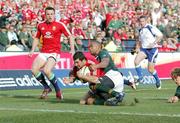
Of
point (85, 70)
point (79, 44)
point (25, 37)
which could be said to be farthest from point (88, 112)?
point (79, 44)

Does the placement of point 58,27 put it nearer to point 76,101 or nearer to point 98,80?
point 76,101

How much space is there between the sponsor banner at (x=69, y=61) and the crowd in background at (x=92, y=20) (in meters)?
0.71

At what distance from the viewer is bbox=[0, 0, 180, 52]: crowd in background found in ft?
90.7

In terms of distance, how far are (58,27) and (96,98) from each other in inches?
130

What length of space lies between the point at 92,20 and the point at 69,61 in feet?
22.0

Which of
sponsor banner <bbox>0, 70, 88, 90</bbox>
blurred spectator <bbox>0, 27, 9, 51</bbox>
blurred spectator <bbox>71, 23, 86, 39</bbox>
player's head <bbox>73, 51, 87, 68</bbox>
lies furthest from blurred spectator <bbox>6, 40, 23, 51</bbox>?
player's head <bbox>73, 51, 87, 68</bbox>

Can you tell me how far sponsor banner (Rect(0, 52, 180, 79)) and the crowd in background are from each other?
0.71m

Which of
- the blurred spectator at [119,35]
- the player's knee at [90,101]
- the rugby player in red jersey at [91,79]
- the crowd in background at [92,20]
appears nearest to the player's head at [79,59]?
the rugby player in red jersey at [91,79]

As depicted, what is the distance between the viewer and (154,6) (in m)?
39.3

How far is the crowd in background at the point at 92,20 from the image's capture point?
1089 inches

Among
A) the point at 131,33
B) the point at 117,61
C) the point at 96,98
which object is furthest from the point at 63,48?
the point at 96,98

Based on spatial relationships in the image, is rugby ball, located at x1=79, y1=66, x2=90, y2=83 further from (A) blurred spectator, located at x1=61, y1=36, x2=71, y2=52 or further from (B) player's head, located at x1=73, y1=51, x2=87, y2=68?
(A) blurred spectator, located at x1=61, y1=36, x2=71, y2=52

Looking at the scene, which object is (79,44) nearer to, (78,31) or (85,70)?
(78,31)

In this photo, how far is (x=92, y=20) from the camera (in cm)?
3341
